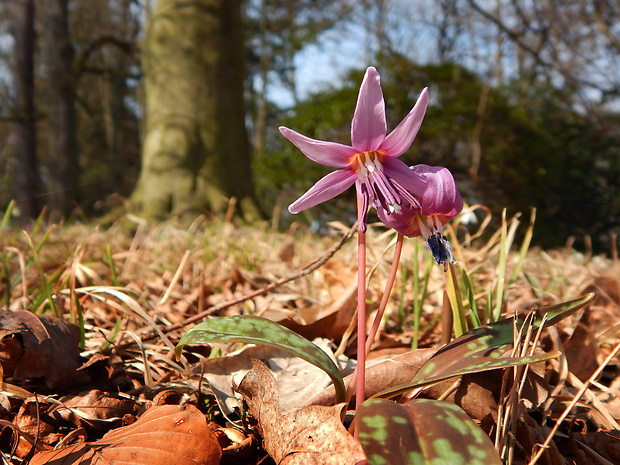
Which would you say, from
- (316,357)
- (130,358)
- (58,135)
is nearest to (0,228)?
(130,358)

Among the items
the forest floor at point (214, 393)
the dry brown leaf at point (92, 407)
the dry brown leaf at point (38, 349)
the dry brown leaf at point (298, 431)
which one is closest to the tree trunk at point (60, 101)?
the forest floor at point (214, 393)

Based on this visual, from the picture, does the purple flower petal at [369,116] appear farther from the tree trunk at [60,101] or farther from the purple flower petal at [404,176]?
the tree trunk at [60,101]

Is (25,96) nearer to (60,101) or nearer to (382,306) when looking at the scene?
(60,101)

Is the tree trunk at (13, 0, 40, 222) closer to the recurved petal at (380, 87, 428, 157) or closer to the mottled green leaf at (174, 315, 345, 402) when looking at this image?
the mottled green leaf at (174, 315, 345, 402)

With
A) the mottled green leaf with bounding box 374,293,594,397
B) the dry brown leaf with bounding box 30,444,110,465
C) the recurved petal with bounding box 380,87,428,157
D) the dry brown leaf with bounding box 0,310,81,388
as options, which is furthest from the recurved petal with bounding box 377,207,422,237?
the dry brown leaf with bounding box 0,310,81,388

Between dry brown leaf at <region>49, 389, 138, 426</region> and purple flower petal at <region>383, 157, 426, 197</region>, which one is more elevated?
purple flower petal at <region>383, 157, 426, 197</region>

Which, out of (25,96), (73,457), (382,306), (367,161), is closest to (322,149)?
(367,161)
